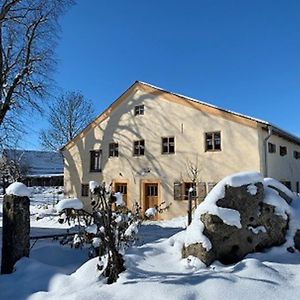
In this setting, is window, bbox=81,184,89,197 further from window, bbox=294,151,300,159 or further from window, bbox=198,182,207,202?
window, bbox=294,151,300,159

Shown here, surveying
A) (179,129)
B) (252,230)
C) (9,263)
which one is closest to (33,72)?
(179,129)

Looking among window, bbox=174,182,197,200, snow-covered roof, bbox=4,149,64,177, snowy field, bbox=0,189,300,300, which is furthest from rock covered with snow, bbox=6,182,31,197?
snow-covered roof, bbox=4,149,64,177

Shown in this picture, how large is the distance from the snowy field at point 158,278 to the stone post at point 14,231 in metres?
0.21

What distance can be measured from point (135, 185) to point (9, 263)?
44.3ft

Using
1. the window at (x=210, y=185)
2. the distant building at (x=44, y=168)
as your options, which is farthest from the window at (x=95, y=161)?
the distant building at (x=44, y=168)

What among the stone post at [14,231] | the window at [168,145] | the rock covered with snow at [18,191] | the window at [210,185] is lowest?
the stone post at [14,231]

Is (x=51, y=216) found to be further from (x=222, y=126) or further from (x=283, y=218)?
(x=283, y=218)

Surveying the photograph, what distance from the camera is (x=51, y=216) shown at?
20.6 meters

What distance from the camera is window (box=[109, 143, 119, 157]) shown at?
21320 mm

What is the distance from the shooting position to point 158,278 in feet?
18.7

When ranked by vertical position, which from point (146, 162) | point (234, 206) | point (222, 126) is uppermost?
point (222, 126)

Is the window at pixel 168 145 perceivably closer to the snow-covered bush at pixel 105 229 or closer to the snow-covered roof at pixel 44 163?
the snow-covered bush at pixel 105 229

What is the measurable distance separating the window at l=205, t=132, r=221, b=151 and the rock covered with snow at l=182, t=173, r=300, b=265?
10.1 m

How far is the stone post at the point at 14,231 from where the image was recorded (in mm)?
6770
